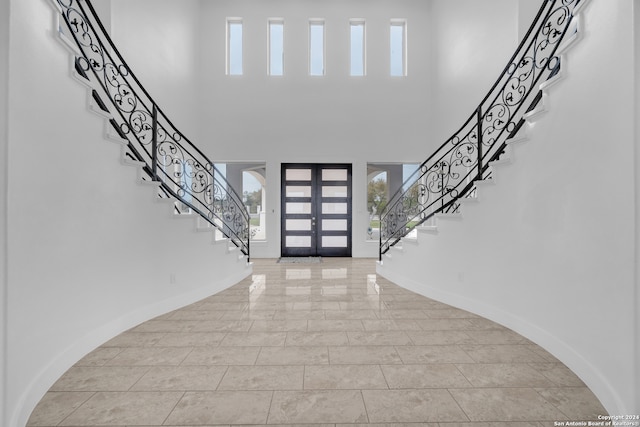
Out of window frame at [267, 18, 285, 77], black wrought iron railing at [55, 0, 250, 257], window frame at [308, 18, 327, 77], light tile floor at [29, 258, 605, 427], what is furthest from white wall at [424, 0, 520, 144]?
black wrought iron railing at [55, 0, 250, 257]

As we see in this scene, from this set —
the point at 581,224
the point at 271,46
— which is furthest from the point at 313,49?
the point at 581,224

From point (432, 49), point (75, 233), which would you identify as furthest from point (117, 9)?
point (432, 49)

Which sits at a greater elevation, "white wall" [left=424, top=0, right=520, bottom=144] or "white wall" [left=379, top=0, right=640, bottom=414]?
"white wall" [left=424, top=0, right=520, bottom=144]

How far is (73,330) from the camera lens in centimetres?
242

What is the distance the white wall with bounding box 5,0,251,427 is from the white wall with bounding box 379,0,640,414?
10.9 feet

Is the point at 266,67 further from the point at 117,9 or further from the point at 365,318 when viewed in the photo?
the point at 365,318

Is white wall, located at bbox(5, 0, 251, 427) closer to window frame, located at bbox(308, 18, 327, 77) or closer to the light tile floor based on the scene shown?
the light tile floor

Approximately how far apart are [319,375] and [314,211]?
640 cm

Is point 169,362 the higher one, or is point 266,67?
point 266,67

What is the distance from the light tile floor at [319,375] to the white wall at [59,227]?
0.22 meters

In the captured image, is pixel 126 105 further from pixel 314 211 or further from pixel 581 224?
pixel 581 224

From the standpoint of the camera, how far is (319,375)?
226cm

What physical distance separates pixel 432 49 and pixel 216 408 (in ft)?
30.1

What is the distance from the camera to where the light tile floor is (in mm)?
1835
